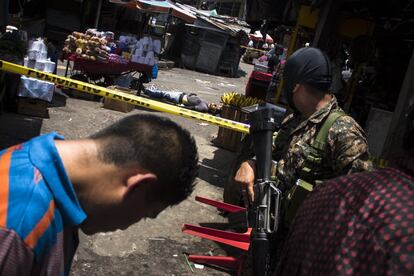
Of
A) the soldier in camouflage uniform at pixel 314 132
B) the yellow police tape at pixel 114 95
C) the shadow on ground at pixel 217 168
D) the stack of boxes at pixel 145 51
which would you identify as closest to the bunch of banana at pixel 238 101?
the shadow on ground at pixel 217 168

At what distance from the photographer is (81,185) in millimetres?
1214

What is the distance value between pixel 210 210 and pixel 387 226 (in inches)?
190

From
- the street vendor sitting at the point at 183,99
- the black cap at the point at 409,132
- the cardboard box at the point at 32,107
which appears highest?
the black cap at the point at 409,132

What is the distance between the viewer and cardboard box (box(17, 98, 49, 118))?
319 inches

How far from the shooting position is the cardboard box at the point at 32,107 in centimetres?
811

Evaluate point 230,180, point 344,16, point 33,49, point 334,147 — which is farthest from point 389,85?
point 33,49

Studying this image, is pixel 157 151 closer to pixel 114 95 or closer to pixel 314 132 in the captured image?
pixel 314 132

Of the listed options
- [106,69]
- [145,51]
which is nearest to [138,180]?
[106,69]

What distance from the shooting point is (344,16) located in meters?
7.39

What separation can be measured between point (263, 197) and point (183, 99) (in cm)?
991

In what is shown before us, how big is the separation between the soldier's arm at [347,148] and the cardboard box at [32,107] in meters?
6.68

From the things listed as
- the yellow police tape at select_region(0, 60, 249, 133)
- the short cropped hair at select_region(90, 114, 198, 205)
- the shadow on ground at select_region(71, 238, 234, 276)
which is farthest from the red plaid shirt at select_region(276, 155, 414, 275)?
the yellow police tape at select_region(0, 60, 249, 133)

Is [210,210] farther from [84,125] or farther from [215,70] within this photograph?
[215,70]

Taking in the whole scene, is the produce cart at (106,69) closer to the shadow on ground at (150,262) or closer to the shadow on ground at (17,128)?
the shadow on ground at (17,128)
